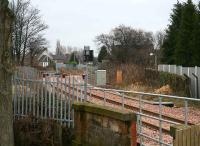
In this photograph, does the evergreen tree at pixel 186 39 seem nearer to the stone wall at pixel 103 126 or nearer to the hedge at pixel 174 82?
the hedge at pixel 174 82

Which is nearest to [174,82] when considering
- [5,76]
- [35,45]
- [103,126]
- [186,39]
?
[186,39]

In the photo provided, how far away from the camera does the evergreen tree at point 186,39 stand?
128 feet

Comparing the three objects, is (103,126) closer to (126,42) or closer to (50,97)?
(50,97)

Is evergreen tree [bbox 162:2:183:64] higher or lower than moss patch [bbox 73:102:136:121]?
higher

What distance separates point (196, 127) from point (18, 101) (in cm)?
761

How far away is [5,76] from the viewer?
9023mm

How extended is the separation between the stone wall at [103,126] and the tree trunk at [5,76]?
1.74 metres

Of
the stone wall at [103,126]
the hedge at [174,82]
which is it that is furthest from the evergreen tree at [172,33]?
the stone wall at [103,126]

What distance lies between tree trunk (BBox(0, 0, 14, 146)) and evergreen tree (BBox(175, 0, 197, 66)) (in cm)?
3102

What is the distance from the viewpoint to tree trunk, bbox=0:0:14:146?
886 cm

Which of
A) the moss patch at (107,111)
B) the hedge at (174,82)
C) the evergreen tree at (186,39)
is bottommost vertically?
the hedge at (174,82)

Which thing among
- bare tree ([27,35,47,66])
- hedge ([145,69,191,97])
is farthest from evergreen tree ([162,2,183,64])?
bare tree ([27,35,47,66])

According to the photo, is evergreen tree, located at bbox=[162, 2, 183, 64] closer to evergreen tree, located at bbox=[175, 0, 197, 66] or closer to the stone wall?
evergreen tree, located at bbox=[175, 0, 197, 66]

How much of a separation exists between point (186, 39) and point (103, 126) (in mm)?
31779
